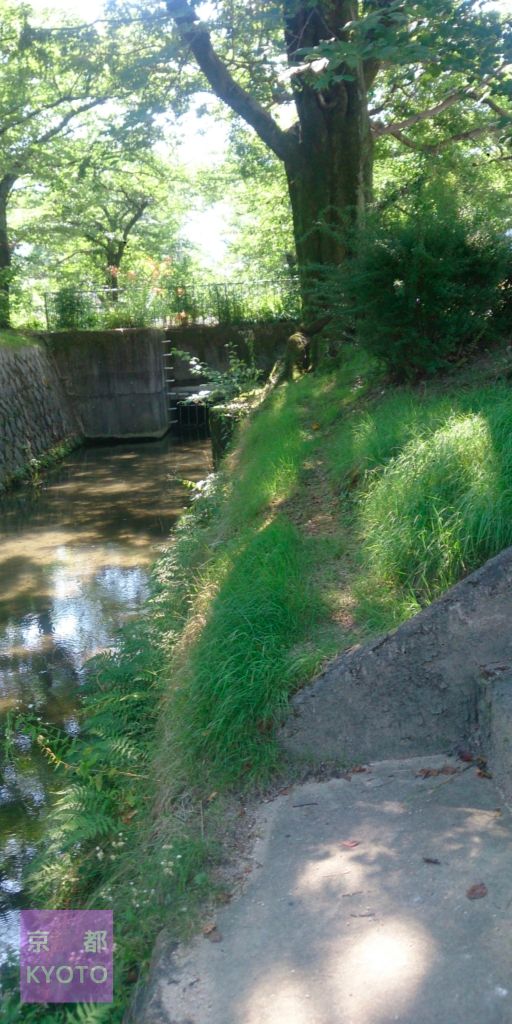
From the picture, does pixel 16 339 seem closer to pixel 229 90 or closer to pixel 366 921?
pixel 229 90

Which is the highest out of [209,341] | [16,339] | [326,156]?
[326,156]

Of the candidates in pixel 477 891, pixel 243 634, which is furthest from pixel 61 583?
pixel 477 891

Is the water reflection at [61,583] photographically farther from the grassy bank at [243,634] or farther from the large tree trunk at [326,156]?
the large tree trunk at [326,156]

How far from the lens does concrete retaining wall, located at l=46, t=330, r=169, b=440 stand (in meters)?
20.9

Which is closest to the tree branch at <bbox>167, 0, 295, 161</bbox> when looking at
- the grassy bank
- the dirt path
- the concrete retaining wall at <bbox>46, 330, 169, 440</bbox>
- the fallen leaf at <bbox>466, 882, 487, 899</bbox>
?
the grassy bank

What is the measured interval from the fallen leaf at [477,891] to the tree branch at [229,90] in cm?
1100

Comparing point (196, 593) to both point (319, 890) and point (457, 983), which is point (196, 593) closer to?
point (319, 890)

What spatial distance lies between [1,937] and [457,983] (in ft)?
8.01

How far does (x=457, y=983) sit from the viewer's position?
2863mm

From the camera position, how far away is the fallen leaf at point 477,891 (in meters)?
3.27

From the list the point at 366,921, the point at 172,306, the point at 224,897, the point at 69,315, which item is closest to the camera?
the point at 366,921

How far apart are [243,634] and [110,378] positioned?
1669 cm

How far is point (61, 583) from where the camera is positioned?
32.8 ft

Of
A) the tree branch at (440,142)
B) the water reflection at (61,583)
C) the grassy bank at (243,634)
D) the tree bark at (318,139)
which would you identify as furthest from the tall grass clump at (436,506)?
the tree branch at (440,142)
